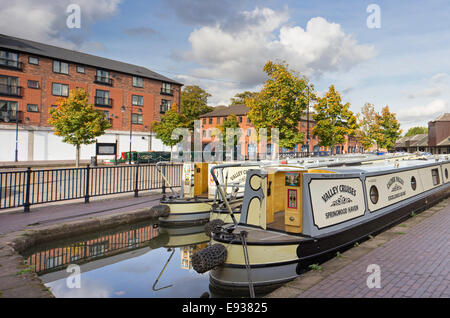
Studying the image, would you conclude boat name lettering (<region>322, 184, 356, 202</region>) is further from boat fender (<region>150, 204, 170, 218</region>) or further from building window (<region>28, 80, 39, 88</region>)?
building window (<region>28, 80, 39, 88</region>)

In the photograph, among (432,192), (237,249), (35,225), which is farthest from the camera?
(432,192)

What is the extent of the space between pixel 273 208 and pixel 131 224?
16.2 feet

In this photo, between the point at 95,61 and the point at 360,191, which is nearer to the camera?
the point at 360,191

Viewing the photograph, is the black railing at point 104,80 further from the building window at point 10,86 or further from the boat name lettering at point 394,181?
the boat name lettering at point 394,181

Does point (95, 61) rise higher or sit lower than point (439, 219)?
higher

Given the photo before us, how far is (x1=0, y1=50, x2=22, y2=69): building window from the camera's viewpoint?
3316 centimetres

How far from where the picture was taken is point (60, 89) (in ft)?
123

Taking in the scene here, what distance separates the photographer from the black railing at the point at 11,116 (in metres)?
33.1

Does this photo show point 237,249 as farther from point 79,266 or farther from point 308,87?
point 308,87

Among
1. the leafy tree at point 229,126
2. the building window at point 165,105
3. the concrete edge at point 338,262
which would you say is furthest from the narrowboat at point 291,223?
the building window at point 165,105

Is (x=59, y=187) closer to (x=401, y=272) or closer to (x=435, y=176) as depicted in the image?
(x=401, y=272)

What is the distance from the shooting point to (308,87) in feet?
88.6

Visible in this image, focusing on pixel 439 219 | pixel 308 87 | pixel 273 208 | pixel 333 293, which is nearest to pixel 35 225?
pixel 273 208
